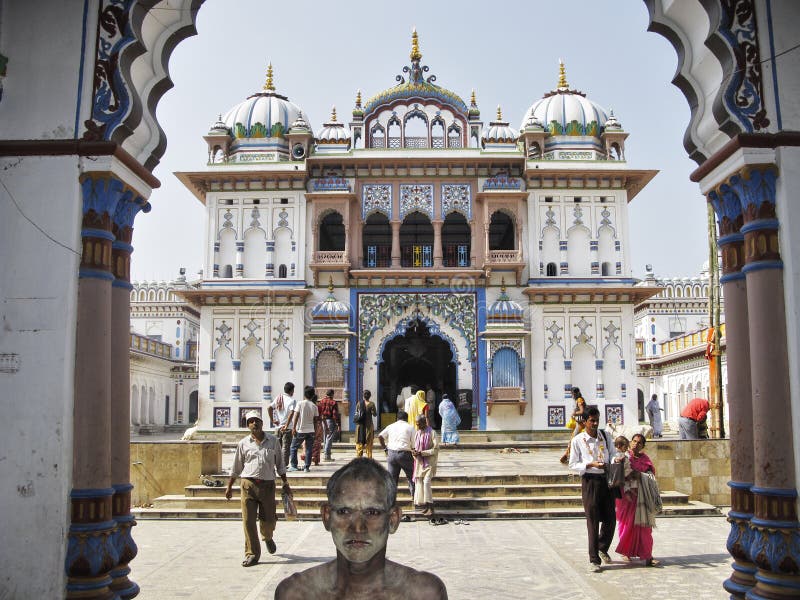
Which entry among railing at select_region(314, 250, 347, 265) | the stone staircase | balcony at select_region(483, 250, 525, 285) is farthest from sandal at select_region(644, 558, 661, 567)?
railing at select_region(314, 250, 347, 265)

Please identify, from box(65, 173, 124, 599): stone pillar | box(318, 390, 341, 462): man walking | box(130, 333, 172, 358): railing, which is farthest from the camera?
box(130, 333, 172, 358): railing

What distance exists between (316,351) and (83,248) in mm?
18304

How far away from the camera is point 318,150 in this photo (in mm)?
25625

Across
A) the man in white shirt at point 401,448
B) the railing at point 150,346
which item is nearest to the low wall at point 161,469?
the man in white shirt at point 401,448

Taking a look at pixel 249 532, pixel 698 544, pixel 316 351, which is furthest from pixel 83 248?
pixel 316 351

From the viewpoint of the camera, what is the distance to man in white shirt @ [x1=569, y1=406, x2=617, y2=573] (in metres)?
8.27

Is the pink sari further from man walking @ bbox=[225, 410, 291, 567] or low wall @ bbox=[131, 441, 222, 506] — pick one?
low wall @ bbox=[131, 441, 222, 506]

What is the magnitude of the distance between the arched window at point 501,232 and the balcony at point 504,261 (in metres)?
2.50

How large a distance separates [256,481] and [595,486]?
353cm

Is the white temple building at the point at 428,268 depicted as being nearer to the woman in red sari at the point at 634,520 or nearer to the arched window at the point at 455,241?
the arched window at the point at 455,241

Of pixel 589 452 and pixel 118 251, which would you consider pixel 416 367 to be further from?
pixel 118 251

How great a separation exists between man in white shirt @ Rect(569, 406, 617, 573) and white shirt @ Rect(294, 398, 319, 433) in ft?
21.0

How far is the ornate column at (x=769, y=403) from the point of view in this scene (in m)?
5.57

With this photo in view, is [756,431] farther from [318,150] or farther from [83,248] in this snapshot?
[318,150]
